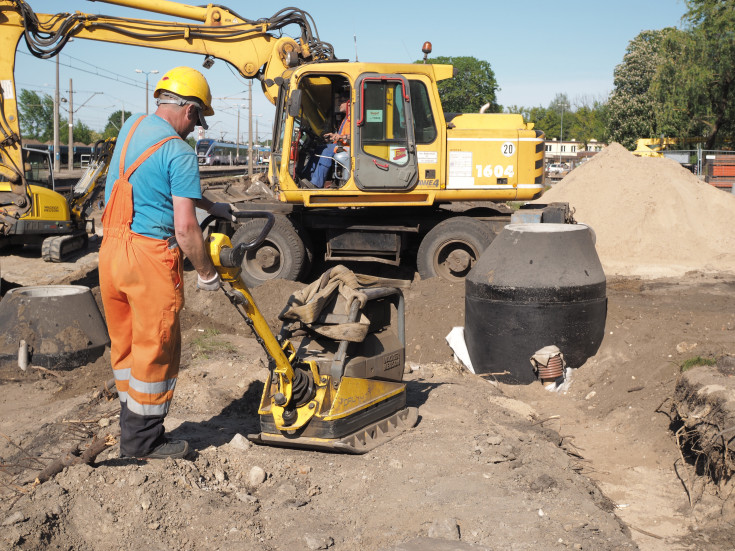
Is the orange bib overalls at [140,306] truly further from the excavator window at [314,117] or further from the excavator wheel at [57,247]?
the excavator wheel at [57,247]

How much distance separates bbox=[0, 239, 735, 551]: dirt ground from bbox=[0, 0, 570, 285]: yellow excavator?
119 inches

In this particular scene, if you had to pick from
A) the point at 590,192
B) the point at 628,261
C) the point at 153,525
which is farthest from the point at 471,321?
the point at 590,192

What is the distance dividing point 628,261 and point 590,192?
2692mm

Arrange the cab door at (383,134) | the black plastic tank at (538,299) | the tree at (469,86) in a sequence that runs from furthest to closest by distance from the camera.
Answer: the tree at (469,86), the cab door at (383,134), the black plastic tank at (538,299)

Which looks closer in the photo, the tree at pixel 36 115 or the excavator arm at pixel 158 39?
the excavator arm at pixel 158 39

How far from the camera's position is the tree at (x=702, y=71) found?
31323 mm

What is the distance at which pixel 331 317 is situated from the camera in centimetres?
472

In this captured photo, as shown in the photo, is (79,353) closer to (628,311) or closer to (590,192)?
(628,311)

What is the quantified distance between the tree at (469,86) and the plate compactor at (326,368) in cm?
6297

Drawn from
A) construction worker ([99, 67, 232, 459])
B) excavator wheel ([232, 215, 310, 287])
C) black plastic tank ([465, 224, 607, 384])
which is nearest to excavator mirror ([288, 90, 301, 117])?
excavator wheel ([232, 215, 310, 287])

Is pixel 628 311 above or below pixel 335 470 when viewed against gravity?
above

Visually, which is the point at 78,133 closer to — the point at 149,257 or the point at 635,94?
the point at 635,94

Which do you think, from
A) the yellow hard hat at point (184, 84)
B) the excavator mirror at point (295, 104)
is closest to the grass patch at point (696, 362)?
the yellow hard hat at point (184, 84)

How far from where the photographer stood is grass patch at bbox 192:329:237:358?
23.7 feet
